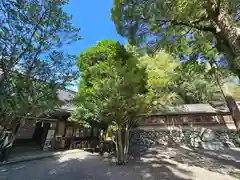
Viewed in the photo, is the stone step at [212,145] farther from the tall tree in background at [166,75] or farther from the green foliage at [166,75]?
the green foliage at [166,75]

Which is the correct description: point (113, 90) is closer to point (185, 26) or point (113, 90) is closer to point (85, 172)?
point (85, 172)

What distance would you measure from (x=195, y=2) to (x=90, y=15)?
4609 millimetres

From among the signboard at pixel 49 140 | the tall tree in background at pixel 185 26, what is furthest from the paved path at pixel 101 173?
the tall tree in background at pixel 185 26

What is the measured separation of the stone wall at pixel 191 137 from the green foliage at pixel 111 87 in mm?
5420

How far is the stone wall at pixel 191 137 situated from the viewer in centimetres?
1067

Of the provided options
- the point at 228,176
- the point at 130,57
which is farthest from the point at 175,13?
the point at 228,176

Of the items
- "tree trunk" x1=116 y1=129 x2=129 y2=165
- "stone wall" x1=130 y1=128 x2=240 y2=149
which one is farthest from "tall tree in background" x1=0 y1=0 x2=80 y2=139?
"stone wall" x1=130 y1=128 x2=240 y2=149

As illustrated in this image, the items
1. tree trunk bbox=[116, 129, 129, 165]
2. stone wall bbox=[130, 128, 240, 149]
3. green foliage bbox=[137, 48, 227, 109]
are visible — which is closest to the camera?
tree trunk bbox=[116, 129, 129, 165]

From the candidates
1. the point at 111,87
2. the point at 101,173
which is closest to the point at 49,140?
the point at 101,173

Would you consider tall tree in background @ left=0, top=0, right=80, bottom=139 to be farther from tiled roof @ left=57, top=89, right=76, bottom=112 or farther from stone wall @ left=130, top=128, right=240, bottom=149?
stone wall @ left=130, top=128, right=240, bottom=149

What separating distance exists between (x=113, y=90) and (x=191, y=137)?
10.1 meters

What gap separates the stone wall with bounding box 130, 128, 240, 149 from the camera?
1067 cm

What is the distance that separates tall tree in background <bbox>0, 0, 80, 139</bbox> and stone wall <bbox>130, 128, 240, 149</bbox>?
9.31m

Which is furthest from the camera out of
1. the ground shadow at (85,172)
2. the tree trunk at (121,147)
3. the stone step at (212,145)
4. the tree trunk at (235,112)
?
the stone step at (212,145)
